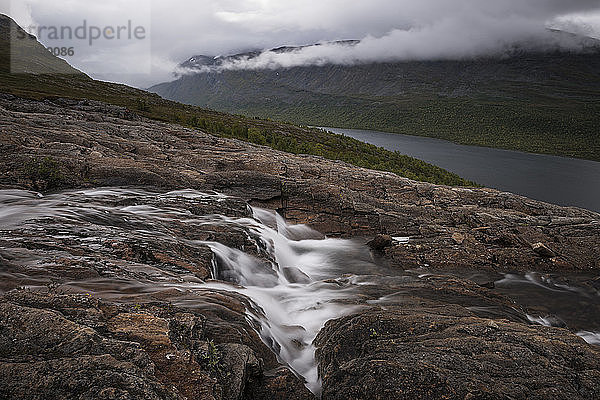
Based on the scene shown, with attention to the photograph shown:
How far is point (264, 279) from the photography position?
12336 mm

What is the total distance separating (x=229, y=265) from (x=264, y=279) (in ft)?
4.52

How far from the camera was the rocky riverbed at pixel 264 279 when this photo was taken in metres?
5.14

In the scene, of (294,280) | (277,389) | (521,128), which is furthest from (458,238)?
(521,128)

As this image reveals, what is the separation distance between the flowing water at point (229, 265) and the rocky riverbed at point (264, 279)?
8 cm

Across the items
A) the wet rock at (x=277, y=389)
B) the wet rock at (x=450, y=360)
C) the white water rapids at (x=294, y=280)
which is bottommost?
the white water rapids at (x=294, y=280)

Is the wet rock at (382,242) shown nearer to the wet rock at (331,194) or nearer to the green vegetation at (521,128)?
the wet rock at (331,194)

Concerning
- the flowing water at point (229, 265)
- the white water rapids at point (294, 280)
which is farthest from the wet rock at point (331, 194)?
the white water rapids at point (294, 280)

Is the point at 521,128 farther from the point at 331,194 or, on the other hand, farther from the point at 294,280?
the point at 294,280

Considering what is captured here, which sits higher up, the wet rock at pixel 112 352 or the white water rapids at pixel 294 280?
the wet rock at pixel 112 352

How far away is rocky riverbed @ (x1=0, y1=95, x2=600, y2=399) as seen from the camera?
514 centimetres

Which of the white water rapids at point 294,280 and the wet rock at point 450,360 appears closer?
the wet rock at point 450,360

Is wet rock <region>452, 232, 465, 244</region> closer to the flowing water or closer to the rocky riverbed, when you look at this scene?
the rocky riverbed

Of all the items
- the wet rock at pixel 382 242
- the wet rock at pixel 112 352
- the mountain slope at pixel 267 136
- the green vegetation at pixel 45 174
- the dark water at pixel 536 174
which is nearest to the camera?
the wet rock at pixel 112 352

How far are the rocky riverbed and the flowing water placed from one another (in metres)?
0.08
